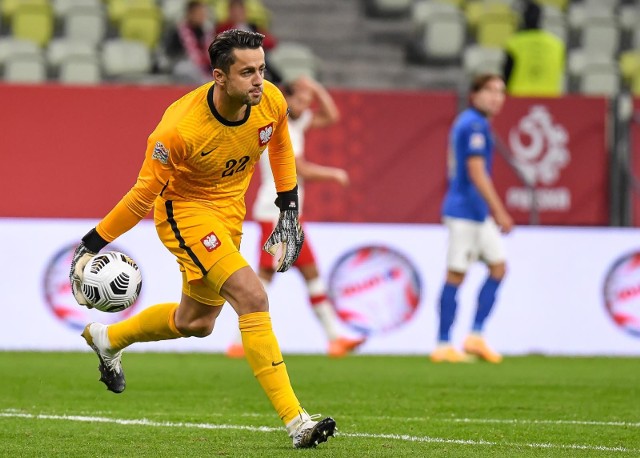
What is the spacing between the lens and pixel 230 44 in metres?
6.61

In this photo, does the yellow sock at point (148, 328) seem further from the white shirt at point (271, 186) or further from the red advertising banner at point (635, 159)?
the red advertising banner at point (635, 159)

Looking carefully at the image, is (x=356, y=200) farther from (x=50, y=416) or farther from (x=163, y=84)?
(x=50, y=416)

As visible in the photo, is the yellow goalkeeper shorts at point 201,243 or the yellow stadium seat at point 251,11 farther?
the yellow stadium seat at point 251,11

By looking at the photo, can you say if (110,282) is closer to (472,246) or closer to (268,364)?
(268,364)

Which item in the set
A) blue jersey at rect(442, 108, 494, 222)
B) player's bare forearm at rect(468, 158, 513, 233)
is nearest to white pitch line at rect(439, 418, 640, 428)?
player's bare forearm at rect(468, 158, 513, 233)

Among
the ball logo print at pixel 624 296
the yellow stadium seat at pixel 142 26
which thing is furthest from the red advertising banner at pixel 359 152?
the yellow stadium seat at pixel 142 26

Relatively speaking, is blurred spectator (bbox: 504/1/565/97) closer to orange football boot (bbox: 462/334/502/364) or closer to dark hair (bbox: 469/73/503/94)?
dark hair (bbox: 469/73/503/94)

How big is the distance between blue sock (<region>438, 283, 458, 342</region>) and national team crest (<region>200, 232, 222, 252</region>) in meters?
5.46

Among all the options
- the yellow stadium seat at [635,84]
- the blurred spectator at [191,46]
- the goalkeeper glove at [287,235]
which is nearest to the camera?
the goalkeeper glove at [287,235]

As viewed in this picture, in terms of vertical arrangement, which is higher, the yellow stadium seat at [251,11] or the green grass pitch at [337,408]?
the yellow stadium seat at [251,11]

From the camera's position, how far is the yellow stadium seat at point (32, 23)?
699 inches

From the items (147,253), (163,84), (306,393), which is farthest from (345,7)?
(306,393)

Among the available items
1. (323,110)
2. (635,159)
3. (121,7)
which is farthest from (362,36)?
(323,110)

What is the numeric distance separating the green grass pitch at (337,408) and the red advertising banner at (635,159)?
3494 mm
